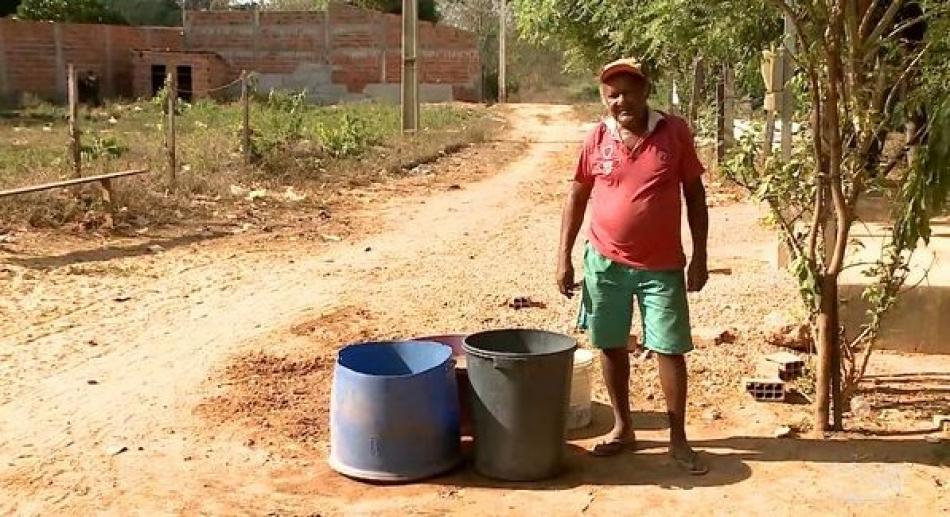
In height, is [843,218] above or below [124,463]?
above

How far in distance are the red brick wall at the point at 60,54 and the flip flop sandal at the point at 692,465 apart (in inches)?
1210

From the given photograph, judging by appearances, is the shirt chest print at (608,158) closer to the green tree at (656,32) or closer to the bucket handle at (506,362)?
the bucket handle at (506,362)

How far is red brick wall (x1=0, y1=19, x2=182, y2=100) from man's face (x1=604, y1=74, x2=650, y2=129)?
100 feet

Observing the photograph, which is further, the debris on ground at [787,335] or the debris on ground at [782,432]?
the debris on ground at [787,335]

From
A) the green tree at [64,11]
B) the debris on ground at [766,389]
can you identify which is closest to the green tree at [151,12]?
the green tree at [64,11]

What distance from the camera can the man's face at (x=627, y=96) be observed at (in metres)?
4.18

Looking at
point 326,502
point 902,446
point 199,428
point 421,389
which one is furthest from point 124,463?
point 902,446

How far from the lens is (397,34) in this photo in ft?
124

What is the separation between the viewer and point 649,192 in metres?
4.21

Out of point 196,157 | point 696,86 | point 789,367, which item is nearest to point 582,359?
point 789,367

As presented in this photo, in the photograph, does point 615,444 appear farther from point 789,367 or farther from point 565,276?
point 789,367

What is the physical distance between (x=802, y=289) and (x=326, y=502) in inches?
90.7

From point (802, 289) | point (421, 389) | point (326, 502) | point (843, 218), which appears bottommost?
point (326, 502)

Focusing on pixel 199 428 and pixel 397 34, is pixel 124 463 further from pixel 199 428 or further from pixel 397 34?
pixel 397 34
